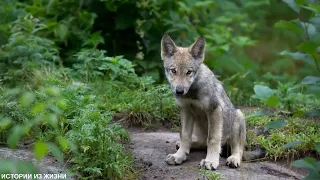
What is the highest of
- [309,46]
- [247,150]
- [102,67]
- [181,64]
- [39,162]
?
[309,46]

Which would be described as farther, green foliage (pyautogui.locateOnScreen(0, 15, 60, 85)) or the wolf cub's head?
green foliage (pyautogui.locateOnScreen(0, 15, 60, 85))

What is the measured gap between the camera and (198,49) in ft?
22.8

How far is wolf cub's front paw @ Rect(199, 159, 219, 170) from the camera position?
6.40 metres

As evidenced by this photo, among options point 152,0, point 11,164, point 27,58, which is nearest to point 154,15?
point 152,0

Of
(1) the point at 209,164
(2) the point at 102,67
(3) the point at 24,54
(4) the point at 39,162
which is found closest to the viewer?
(4) the point at 39,162

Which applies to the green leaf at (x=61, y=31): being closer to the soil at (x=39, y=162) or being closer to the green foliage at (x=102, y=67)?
the green foliage at (x=102, y=67)

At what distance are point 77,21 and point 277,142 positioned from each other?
14.6 ft

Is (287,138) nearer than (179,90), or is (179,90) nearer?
(179,90)

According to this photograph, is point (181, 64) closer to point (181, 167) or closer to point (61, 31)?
point (181, 167)

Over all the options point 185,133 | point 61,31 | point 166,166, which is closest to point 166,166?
point 166,166

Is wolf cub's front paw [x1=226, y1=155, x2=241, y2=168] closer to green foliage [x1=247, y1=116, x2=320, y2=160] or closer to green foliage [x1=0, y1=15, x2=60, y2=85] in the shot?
green foliage [x1=247, y1=116, x2=320, y2=160]

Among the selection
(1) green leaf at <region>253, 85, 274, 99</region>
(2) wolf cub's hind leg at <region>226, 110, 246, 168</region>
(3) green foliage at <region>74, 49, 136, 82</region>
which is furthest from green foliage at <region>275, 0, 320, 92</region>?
(3) green foliage at <region>74, 49, 136, 82</region>

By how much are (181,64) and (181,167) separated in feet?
3.78

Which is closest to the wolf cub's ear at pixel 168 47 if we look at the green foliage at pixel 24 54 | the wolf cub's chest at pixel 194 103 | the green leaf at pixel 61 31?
the wolf cub's chest at pixel 194 103
